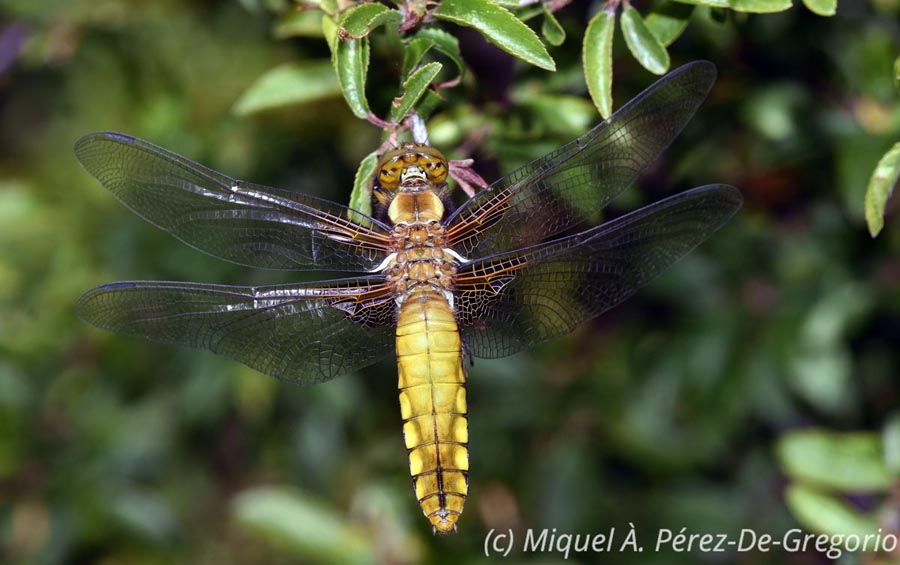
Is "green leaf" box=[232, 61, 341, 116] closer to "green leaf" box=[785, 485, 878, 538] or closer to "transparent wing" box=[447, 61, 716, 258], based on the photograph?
"transparent wing" box=[447, 61, 716, 258]

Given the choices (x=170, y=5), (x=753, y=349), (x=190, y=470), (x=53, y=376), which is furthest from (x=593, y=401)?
(x=170, y=5)

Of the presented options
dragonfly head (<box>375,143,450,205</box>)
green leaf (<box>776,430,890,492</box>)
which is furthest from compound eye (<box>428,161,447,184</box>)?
green leaf (<box>776,430,890,492</box>)

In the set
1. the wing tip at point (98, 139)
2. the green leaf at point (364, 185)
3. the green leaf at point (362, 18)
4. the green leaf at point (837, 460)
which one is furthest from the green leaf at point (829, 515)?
the wing tip at point (98, 139)

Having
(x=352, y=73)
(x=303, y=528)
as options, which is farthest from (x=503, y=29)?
(x=303, y=528)

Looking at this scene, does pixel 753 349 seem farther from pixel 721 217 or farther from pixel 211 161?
pixel 211 161

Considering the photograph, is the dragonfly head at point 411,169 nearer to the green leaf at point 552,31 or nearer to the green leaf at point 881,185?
→ the green leaf at point 552,31

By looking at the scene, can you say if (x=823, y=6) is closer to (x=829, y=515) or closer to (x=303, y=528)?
(x=829, y=515)
